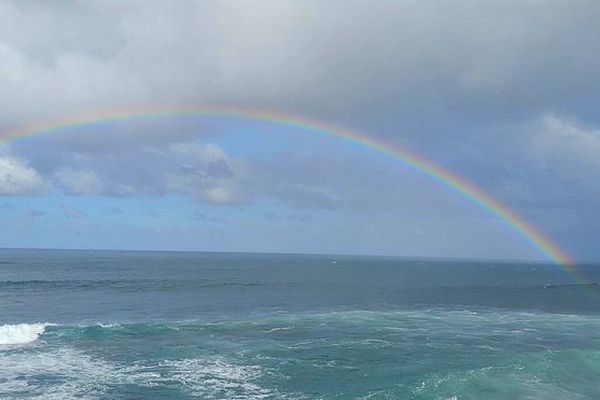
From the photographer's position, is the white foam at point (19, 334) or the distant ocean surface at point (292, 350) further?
the white foam at point (19, 334)

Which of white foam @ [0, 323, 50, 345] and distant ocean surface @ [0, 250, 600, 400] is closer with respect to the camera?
distant ocean surface @ [0, 250, 600, 400]

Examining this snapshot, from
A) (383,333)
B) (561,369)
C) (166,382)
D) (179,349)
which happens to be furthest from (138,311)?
(561,369)

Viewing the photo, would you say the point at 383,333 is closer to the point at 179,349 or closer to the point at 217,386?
the point at 179,349

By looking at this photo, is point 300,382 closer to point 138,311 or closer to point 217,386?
point 217,386

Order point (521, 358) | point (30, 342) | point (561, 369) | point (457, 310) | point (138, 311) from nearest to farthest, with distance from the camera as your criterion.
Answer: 1. point (561, 369)
2. point (521, 358)
3. point (30, 342)
4. point (138, 311)
5. point (457, 310)

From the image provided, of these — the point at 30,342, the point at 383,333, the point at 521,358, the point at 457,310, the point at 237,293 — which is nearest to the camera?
the point at 521,358

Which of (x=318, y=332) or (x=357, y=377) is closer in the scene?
(x=357, y=377)
